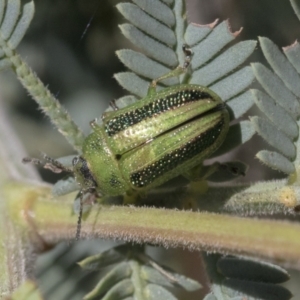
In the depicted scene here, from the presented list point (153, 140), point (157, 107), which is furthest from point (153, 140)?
point (157, 107)

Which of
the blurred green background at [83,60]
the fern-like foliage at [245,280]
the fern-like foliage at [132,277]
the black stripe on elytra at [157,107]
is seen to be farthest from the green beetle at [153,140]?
the blurred green background at [83,60]

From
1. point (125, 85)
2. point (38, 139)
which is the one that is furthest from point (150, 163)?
point (38, 139)

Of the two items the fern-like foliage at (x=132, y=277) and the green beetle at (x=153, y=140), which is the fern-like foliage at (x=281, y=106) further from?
the fern-like foliage at (x=132, y=277)

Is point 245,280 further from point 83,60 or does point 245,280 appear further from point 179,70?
point 83,60

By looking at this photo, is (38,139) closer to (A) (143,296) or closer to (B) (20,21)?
(B) (20,21)

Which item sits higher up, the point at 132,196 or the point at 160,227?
the point at 132,196

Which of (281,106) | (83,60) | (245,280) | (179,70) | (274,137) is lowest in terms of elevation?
(245,280)
